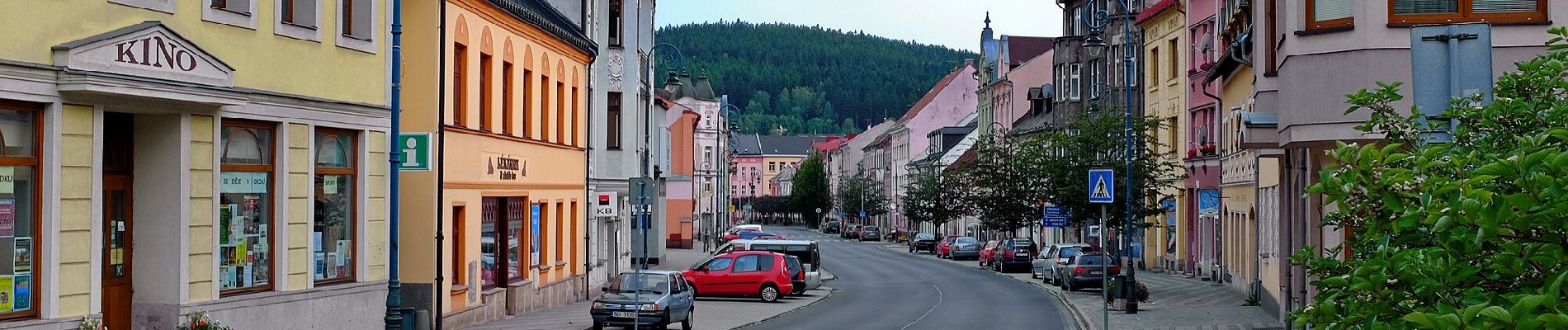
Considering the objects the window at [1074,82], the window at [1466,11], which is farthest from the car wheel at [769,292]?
the window at [1074,82]

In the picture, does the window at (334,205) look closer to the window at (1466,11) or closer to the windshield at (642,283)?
the windshield at (642,283)

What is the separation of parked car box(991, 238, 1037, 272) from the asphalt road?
26.5 inches

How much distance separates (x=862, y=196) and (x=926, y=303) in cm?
8761

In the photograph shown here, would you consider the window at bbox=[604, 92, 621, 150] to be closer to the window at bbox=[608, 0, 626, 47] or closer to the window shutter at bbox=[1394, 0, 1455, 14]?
the window at bbox=[608, 0, 626, 47]

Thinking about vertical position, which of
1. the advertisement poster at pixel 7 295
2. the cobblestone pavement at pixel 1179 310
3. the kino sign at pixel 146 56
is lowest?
the cobblestone pavement at pixel 1179 310

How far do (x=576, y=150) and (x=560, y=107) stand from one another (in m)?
2.03

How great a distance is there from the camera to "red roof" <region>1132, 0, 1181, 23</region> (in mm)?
46281

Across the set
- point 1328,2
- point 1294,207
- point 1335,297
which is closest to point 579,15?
point 1294,207

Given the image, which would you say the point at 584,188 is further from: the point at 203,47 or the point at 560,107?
the point at 203,47

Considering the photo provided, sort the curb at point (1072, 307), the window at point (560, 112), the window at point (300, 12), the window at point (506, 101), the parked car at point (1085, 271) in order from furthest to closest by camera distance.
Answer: the parked car at point (1085, 271) → the window at point (560, 112) → the curb at point (1072, 307) → the window at point (506, 101) → the window at point (300, 12)

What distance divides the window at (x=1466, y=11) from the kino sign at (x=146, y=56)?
36.8 ft

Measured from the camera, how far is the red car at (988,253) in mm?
59406

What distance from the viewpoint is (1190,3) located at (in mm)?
43719

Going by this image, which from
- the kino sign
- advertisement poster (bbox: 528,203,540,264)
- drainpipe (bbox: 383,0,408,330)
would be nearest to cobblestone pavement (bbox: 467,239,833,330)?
advertisement poster (bbox: 528,203,540,264)
